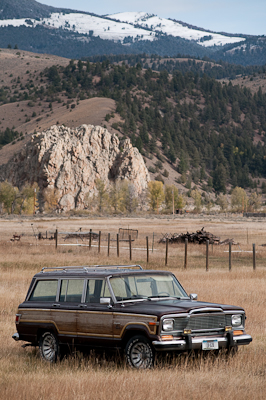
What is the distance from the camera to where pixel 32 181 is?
5876 inches

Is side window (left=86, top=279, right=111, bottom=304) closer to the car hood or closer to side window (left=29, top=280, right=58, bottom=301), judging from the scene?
the car hood

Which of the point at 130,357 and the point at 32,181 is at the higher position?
the point at 130,357

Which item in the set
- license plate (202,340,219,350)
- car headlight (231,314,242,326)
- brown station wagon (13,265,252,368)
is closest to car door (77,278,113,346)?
brown station wagon (13,265,252,368)

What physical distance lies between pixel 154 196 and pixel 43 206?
99.5ft

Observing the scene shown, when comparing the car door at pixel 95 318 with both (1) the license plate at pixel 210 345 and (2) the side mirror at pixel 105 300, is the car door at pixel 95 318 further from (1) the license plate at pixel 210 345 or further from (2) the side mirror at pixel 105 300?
(1) the license plate at pixel 210 345

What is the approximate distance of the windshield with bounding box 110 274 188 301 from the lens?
10.0 metres

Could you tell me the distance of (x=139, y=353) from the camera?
9.10 meters

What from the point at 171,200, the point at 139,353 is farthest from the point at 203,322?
the point at 171,200

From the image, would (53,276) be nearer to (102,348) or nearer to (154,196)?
(102,348)

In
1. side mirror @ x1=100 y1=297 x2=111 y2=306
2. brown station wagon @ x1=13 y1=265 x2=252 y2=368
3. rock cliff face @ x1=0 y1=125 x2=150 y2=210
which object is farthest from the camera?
rock cliff face @ x1=0 y1=125 x2=150 y2=210

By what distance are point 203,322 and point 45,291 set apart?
3582 millimetres

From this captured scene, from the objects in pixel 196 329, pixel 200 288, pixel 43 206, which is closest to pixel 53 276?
pixel 196 329

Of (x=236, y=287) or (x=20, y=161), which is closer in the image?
(x=236, y=287)

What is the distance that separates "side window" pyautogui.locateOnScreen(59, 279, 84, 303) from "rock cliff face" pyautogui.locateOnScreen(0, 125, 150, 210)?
13219cm
